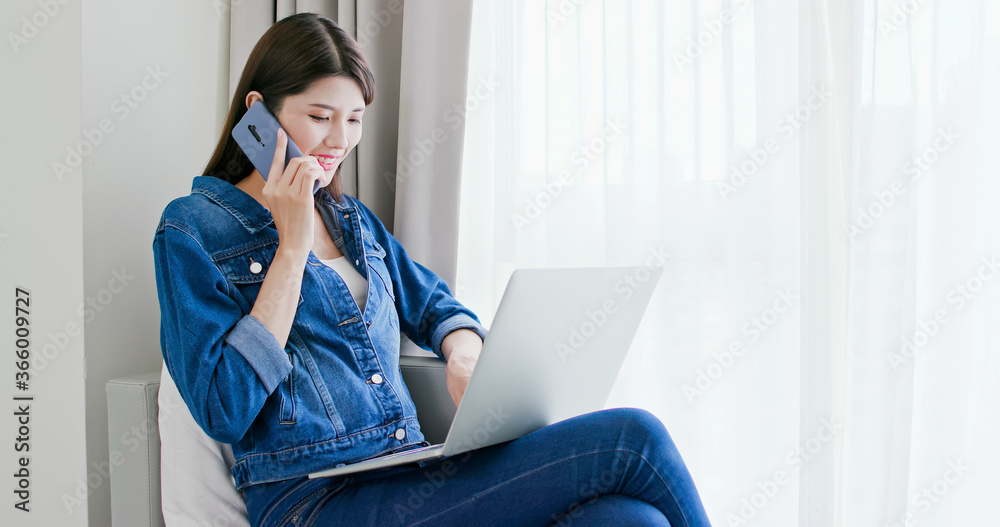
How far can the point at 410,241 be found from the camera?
4.95 feet

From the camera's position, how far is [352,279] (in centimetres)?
114

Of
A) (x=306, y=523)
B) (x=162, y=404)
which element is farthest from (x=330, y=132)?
(x=306, y=523)

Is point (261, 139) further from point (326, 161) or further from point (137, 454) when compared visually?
point (137, 454)

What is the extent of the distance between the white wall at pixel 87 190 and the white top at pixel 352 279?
381mm

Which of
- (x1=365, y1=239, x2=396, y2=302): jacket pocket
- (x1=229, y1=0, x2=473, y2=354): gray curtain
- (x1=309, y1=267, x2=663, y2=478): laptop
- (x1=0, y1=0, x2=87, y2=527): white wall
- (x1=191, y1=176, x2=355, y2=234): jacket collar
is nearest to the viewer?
(x1=309, y1=267, x2=663, y2=478): laptop

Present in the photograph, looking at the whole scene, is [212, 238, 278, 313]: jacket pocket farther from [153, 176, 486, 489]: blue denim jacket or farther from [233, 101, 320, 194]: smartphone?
[233, 101, 320, 194]: smartphone

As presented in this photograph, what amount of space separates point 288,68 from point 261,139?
13 cm

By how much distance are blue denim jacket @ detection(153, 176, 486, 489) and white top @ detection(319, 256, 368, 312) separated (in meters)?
0.01

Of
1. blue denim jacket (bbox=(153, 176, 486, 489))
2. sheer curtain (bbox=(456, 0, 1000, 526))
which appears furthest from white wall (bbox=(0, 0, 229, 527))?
sheer curtain (bbox=(456, 0, 1000, 526))

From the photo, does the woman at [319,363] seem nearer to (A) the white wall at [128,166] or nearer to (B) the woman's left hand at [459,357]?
(B) the woman's left hand at [459,357]

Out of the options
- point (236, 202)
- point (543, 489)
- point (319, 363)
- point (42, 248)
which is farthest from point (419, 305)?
point (42, 248)

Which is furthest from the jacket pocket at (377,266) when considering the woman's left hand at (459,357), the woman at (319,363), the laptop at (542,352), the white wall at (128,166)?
the white wall at (128,166)

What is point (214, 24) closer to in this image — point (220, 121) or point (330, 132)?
point (220, 121)

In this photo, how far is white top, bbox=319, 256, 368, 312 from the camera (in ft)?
3.67
